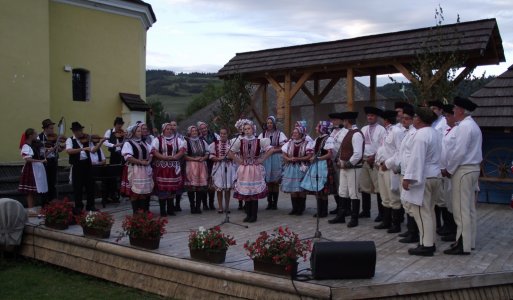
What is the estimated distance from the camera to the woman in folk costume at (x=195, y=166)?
33.3 ft

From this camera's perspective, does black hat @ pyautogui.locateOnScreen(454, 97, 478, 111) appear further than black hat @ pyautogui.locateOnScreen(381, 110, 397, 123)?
No

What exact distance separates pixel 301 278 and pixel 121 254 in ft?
9.80

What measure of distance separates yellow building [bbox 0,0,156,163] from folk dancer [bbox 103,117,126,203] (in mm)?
4569

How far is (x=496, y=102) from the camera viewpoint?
11.4 meters

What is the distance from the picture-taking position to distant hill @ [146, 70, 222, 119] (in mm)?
66312

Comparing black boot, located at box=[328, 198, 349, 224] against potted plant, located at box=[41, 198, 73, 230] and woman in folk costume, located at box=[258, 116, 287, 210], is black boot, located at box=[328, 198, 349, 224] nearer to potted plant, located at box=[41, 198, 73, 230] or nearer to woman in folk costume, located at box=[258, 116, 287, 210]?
woman in folk costume, located at box=[258, 116, 287, 210]

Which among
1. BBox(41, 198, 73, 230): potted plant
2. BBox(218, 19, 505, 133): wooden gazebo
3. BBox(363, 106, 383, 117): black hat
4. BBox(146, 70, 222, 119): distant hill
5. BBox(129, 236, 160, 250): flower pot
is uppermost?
BBox(146, 70, 222, 119): distant hill

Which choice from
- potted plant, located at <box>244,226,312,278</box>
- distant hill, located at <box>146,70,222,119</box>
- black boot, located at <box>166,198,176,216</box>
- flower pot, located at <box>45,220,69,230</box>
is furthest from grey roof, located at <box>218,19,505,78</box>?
distant hill, located at <box>146,70,222,119</box>

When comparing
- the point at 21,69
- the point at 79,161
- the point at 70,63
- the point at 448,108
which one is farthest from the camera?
the point at 70,63

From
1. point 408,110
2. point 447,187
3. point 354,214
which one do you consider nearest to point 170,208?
point 354,214

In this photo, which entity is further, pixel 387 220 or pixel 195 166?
pixel 195 166

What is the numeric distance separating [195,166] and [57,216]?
2742mm

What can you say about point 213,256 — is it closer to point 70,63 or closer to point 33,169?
point 33,169

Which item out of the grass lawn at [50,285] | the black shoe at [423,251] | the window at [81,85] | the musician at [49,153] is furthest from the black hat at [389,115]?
the window at [81,85]
